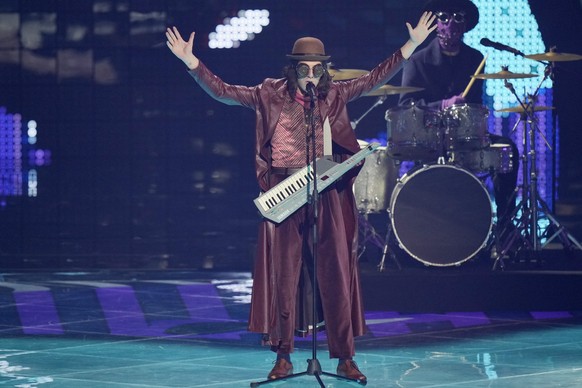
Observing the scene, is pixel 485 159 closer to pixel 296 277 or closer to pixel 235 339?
pixel 235 339

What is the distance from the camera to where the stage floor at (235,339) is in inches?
233

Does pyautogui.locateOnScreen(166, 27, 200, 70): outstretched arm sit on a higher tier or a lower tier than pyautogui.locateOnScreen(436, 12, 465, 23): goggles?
lower

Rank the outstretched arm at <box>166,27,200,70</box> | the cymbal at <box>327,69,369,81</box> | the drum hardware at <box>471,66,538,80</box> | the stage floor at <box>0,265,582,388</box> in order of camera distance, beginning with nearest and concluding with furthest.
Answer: the outstretched arm at <box>166,27,200,70</box> < the stage floor at <box>0,265,582,388</box> < the drum hardware at <box>471,66,538,80</box> < the cymbal at <box>327,69,369,81</box>

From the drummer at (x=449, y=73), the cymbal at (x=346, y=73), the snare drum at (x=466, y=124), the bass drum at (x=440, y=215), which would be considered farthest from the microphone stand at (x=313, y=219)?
the drummer at (x=449, y=73)

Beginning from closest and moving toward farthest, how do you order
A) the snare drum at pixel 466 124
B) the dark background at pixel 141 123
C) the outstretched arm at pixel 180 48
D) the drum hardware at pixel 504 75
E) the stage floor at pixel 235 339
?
the outstretched arm at pixel 180 48 → the stage floor at pixel 235 339 → the snare drum at pixel 466 124 → the drum hardware at pixel 504 75 → the dark background at pixel 141 123

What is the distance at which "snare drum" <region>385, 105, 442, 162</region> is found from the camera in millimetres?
8656

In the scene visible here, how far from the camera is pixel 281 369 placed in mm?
5727

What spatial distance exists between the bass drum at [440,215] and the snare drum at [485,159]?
29 centimetres

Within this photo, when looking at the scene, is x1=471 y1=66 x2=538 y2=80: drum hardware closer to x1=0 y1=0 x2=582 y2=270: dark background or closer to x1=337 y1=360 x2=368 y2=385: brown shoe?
x1=0 y1=0 x2=582 y2=270: dark background

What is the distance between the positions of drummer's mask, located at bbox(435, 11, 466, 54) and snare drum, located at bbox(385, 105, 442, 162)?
1.26 m

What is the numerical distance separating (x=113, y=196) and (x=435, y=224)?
14.7 ft

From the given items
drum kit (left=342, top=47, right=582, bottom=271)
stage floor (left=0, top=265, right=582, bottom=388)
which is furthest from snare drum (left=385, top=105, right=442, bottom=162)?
stage floor (left=0, top=265, right=582, bottom=388)

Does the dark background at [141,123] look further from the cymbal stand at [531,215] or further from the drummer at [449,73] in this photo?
the cymbal stand at [531,215]

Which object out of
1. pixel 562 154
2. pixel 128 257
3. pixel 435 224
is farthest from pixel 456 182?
pixel 128 257
